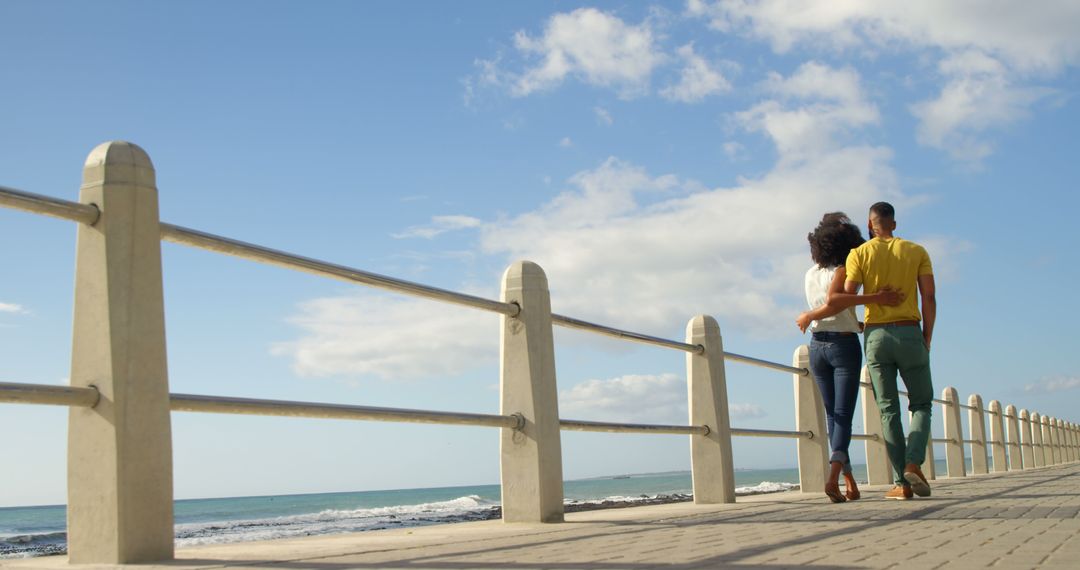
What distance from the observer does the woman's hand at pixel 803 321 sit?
21.5 ft

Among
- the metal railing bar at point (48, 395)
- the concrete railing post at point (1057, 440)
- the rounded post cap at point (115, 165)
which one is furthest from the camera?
the concrete railing post at point (1057, 440)

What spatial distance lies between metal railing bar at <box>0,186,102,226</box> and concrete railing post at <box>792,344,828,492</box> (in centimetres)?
672

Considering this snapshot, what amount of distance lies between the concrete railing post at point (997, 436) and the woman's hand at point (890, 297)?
13872 millimetres

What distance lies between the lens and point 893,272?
6.23 metres

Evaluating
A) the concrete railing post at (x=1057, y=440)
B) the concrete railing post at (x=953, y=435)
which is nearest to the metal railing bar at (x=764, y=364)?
the concrete railing post at (x=953, y=435)

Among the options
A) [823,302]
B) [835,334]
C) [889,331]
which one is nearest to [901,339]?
[889,331]

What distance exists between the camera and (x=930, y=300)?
20.5ft

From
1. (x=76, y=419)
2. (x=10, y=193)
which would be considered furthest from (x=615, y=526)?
(x=10, y=193)

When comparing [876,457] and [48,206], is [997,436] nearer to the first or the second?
[876,457]

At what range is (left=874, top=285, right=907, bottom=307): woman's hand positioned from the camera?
6160 mm

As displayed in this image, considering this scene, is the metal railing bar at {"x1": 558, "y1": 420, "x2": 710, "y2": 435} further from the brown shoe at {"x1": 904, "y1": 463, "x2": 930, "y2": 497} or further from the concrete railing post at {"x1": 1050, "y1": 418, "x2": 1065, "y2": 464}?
the concrete railing post at {"x1": 1050, "y1": 418, "x2": 1065, "y2": 464}

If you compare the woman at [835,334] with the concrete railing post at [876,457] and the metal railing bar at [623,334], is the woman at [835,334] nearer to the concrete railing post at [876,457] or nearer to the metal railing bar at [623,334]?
the metal railing bar at [623,334]

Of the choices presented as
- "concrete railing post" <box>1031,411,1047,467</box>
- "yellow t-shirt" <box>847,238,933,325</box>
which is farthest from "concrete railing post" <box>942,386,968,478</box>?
"concrete railing post" <box>1031,411,1047,467</box>

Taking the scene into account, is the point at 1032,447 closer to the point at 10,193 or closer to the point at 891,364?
the point at 891,364
